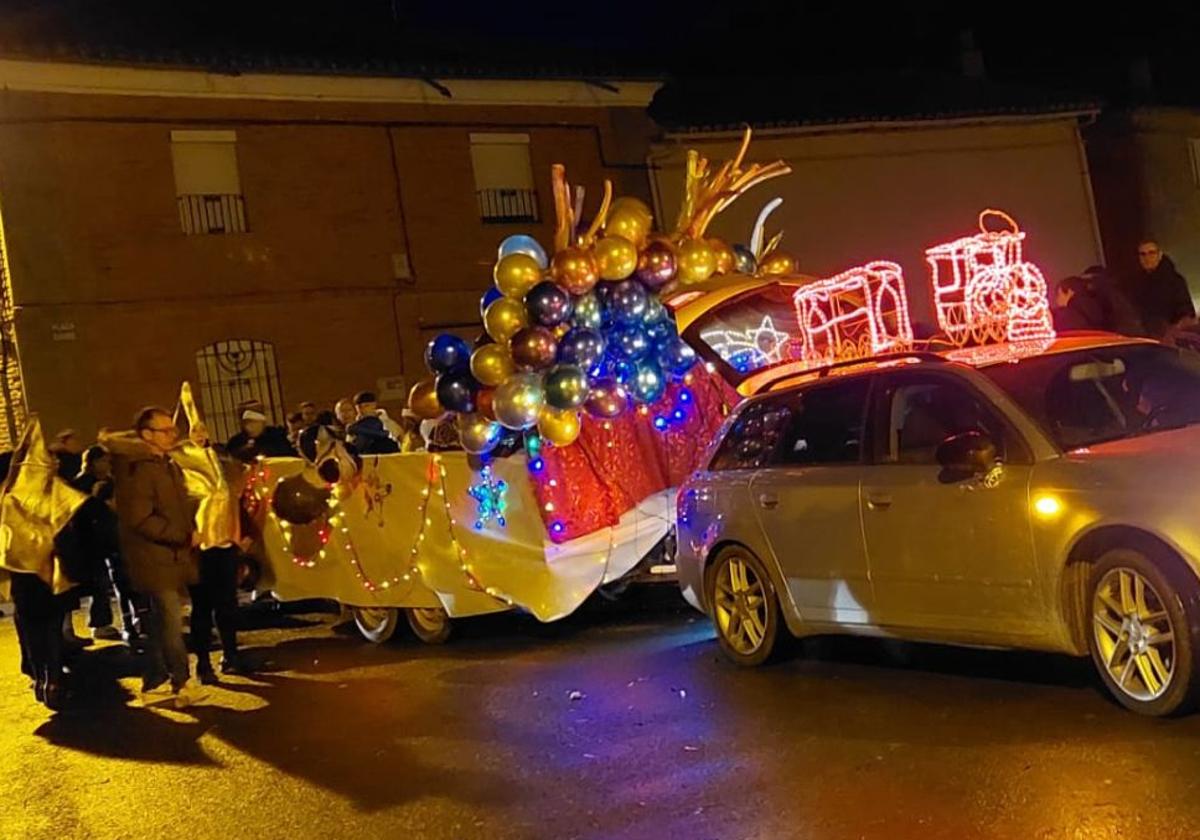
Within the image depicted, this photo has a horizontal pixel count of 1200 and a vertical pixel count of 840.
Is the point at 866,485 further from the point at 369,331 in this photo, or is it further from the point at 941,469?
the point at 369,331

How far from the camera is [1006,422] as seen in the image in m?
6.09

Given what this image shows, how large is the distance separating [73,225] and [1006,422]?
14.8m

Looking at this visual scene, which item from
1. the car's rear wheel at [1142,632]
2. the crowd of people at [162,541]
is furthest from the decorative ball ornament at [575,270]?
the car's rear wheel at [1142,632]

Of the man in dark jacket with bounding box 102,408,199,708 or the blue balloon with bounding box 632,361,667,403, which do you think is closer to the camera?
the man in dark jacket with bounding box 102,408,199,708

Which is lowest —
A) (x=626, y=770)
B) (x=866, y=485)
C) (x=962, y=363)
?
(x=626, y=770)

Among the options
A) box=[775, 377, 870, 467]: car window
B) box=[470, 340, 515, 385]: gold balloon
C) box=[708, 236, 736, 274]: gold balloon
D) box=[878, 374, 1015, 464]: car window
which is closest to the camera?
box=[878, 374, 1015, 464]: car window

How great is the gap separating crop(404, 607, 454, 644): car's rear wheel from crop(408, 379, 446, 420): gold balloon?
140 centimetres

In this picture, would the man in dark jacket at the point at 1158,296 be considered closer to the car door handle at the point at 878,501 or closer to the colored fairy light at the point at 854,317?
the colored fairy light at the point at 854,317

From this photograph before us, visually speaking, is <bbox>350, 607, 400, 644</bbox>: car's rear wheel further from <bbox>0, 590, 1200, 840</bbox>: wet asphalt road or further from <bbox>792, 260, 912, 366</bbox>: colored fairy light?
<bbox>792, 260, 912, 366</bbox>: colored fairy light

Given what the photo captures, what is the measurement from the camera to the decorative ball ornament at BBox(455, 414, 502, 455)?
920cm

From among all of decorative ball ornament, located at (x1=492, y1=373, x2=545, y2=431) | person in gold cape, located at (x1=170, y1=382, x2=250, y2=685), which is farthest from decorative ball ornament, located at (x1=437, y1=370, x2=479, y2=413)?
person in gold cape, located at (x1=170, y1=382, x2=250, y2=685)

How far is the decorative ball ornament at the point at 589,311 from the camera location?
9.12 meters

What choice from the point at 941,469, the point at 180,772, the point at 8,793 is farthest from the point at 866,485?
the point at 8,793

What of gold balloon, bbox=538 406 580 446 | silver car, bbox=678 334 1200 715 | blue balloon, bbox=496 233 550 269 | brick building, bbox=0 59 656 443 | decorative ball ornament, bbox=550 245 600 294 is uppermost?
brick building, bbox=0 59 656 443
